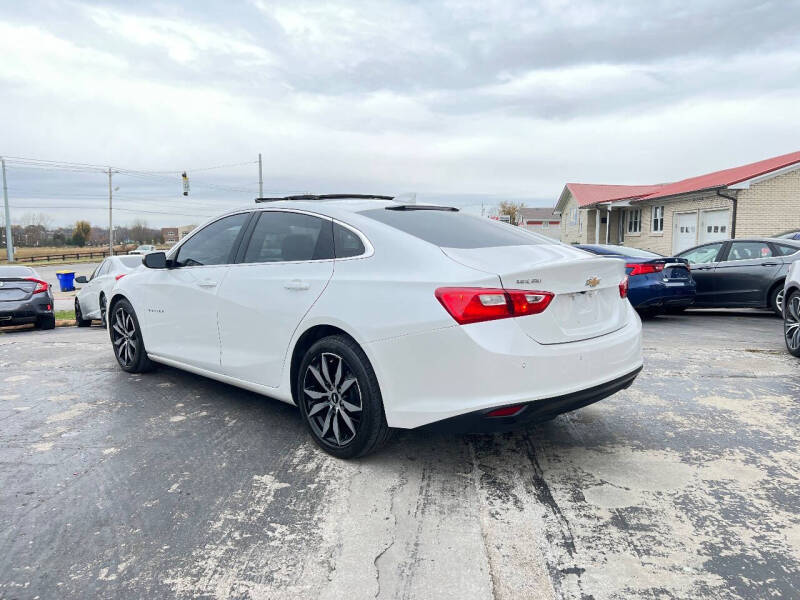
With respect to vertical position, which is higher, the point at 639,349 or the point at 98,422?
the point at 639,349

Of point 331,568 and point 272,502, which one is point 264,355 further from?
point 331,568

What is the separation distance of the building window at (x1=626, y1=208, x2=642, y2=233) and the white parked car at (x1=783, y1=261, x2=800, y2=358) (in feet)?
77.0

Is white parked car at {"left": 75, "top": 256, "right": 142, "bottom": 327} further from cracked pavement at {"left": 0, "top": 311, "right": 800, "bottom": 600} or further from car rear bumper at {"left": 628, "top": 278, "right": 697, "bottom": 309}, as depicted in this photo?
car rear bumper at {"left": 628, "top": 278, "right": 697, "bottom": 309}

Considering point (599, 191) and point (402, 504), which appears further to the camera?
point (599, 191)

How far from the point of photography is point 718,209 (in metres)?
22.2

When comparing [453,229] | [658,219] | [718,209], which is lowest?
[453,229]

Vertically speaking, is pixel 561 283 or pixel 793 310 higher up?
pixel 561 283

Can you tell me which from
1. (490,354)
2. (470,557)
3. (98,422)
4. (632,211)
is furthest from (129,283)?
(632,211)

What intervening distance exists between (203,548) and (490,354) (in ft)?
5.34

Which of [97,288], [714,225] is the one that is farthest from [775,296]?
[714,225]

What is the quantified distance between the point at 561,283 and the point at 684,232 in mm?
23705

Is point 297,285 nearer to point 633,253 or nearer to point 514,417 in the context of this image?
point 514,417

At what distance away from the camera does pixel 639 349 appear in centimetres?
392

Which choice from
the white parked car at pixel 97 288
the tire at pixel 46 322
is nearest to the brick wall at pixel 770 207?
the white parked car at pixel 97 288
